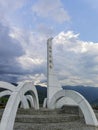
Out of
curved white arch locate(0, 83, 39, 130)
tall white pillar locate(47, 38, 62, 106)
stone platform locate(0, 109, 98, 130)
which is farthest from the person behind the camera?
tall white pillar locate(47, 38, 62, 106)

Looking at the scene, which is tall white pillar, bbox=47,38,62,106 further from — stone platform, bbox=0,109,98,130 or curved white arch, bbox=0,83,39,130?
curved white arch, bbox=0,83,39,130

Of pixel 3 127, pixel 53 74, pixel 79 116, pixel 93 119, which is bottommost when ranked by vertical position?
pixel 3 127

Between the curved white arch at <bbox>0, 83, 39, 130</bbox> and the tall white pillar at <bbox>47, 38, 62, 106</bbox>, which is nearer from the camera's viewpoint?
the curved white arch at <bbox>0, 83, 39, 130</bbox>

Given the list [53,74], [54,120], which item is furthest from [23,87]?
[53,74]

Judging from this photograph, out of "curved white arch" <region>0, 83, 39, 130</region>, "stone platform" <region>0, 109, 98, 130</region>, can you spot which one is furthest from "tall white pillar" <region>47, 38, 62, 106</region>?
"curved white arch" <region>0, 83, 39, 130</region>

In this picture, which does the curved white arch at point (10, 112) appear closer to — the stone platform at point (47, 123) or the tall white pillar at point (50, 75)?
the stone platform at point (47, 123)

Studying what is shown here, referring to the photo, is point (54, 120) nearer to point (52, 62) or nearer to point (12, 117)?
point (12, 117)

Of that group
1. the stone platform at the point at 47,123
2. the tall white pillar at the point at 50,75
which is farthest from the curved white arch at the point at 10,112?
the tall white pillar at the point at 50,75

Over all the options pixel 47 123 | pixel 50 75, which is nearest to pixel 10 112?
pixel 47 123

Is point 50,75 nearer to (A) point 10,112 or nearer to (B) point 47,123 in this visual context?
(B) point 47,123

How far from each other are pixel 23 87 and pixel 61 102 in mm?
Answer: 13250

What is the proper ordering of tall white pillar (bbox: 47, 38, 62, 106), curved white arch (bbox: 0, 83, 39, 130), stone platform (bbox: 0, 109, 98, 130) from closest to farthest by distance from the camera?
curved white arch (bbox: 0, 83, 39, 130)
stone platform (bbox: 0, 109, 98, 130)
tall white pillar (bbox: 47, 38, 62, 106)

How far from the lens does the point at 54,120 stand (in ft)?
48.8

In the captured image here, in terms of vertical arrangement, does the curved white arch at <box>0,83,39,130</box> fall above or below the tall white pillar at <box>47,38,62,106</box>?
below
